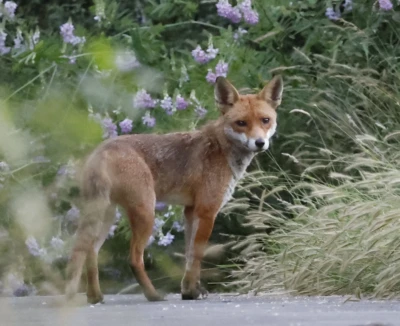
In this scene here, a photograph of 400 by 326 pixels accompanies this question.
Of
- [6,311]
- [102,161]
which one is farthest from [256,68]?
[6,311]

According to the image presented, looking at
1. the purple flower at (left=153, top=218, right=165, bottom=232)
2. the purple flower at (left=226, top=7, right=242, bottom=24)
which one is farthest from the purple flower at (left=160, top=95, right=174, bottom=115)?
the purple flower at (left=226, top=7, right=242, bottom=24)

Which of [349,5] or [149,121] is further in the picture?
[349,5]

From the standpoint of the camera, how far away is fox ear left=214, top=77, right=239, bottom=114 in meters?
6.55

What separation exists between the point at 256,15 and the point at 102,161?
11.8 ft

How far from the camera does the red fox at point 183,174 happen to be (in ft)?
18.6

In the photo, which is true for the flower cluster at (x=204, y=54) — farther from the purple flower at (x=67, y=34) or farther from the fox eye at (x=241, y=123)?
the fox eye at (x=241, y=123)

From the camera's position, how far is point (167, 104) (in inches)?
316

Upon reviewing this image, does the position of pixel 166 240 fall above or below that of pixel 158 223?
below

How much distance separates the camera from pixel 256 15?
8.83 m

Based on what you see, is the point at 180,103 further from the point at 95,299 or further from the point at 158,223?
the point at 95,299

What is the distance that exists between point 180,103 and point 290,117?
4.42ft

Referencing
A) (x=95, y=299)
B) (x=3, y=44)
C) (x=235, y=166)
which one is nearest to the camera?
(x=95, y=299)

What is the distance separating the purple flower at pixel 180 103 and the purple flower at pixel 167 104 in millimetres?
53

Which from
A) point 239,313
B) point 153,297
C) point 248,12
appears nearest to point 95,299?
point 153,297
